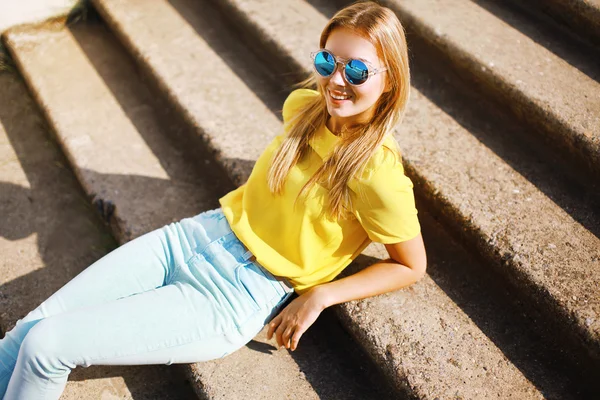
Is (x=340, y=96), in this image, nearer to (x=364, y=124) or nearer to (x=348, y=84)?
(x=348, y=84)

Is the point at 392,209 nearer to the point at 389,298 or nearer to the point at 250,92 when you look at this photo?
the point at 389,298

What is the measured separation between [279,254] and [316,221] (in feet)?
0.66

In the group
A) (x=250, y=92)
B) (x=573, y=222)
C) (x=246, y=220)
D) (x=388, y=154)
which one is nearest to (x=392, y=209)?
(x=388, y=154)

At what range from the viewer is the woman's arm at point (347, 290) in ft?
6.47

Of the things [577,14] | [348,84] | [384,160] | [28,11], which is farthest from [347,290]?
[28,11]

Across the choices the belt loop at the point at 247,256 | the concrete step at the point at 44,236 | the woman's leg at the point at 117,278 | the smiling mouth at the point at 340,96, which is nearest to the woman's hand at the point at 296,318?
the belt loop at the point at 247,256

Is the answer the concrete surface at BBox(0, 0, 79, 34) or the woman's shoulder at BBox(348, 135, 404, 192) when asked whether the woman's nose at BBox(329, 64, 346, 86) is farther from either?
the concrete surface at BBox(0, 0, 79, 34)

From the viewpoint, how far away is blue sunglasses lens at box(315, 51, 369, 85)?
186 cm

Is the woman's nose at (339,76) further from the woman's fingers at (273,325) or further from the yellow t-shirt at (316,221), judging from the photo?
the woman's fingers at (273,325)

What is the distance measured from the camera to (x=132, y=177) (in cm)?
296

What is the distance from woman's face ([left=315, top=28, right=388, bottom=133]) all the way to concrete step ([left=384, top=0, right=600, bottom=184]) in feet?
3.44

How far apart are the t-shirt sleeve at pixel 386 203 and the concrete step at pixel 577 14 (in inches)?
69.1

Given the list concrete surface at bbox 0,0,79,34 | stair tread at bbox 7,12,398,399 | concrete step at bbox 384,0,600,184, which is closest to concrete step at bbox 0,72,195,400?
stair tread at bbox 7,12,398,399

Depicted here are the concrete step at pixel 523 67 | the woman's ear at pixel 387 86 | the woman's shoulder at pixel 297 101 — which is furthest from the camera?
the concrete step at pixel 523 67
